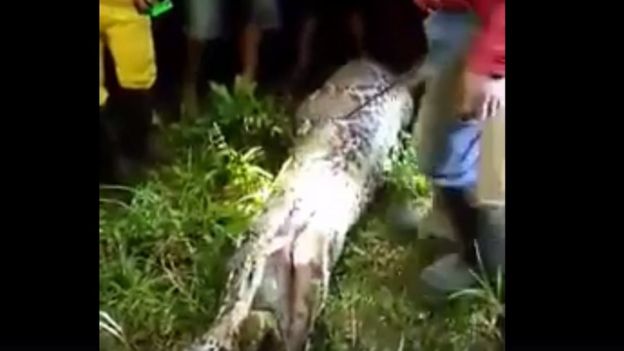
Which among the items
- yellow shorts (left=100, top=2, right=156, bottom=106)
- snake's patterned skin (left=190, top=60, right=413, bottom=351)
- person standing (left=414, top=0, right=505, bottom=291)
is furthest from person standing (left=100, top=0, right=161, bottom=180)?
person standing (left=414, top=0, right=505, bottom=291)

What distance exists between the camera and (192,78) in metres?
3.04

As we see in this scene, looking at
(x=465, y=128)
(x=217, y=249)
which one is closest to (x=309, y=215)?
(x=217, y=249)

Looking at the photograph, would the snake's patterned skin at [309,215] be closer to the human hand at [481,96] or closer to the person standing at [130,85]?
the human hand at [481,96]

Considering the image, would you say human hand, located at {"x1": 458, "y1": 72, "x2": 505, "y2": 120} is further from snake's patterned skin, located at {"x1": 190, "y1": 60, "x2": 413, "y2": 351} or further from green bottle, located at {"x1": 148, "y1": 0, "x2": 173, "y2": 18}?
green bottle, located at {"x1": 148, "y1": 0, "x2": 173, "y2": 18}

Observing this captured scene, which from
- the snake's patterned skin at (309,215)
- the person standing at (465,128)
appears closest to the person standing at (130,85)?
the snake's patterned skin at (309,215)

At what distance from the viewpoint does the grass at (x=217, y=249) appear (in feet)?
9.99

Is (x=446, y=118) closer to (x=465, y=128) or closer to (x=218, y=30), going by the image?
(x=465, y=128)

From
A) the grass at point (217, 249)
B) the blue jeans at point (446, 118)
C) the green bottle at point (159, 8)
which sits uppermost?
the green bottle at point (159, 8)

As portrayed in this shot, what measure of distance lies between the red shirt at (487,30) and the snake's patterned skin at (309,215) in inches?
4.2

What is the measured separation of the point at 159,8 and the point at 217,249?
328mm

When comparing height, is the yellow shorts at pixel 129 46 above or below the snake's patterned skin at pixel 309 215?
above

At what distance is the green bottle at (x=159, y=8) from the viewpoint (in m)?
3.04
